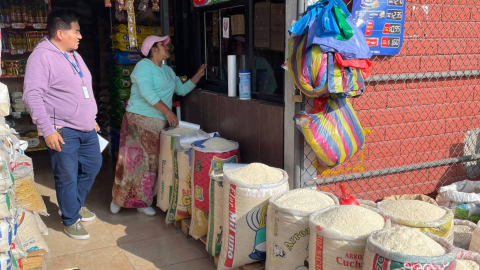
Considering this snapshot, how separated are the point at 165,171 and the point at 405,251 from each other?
2.79 m

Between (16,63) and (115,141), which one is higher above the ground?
(16,63)

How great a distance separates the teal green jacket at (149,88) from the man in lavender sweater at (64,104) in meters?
0.55

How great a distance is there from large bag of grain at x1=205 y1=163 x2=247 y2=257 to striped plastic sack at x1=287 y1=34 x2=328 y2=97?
87 cm

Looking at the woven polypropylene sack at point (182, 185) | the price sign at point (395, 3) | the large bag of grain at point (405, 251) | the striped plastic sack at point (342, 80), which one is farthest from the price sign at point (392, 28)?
the woven polypropylene sack at point (182, 185)

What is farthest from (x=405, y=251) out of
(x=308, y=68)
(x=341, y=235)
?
(x=308, y=68)

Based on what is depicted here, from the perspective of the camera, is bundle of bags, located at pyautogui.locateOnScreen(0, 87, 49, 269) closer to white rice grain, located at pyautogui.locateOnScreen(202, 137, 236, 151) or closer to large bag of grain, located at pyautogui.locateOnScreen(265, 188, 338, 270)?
white rice grain, located at pyautogui.locateOnScreen(202, 137, 236, 151)

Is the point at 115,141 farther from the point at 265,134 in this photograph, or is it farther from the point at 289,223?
the point at 289,223

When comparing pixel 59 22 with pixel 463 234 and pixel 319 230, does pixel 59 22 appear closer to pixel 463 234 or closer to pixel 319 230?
pixel 319 230

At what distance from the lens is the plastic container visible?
3898 millimetres

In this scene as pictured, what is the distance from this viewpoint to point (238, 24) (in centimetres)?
413

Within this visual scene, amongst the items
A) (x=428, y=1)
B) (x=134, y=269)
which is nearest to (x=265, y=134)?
(x=134, y=269)

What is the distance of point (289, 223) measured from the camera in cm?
268

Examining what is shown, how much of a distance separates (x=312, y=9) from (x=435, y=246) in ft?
5.46

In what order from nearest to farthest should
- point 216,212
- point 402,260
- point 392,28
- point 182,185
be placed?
point 402,260 → point 216,212 → point 392,28 → point 182,185
